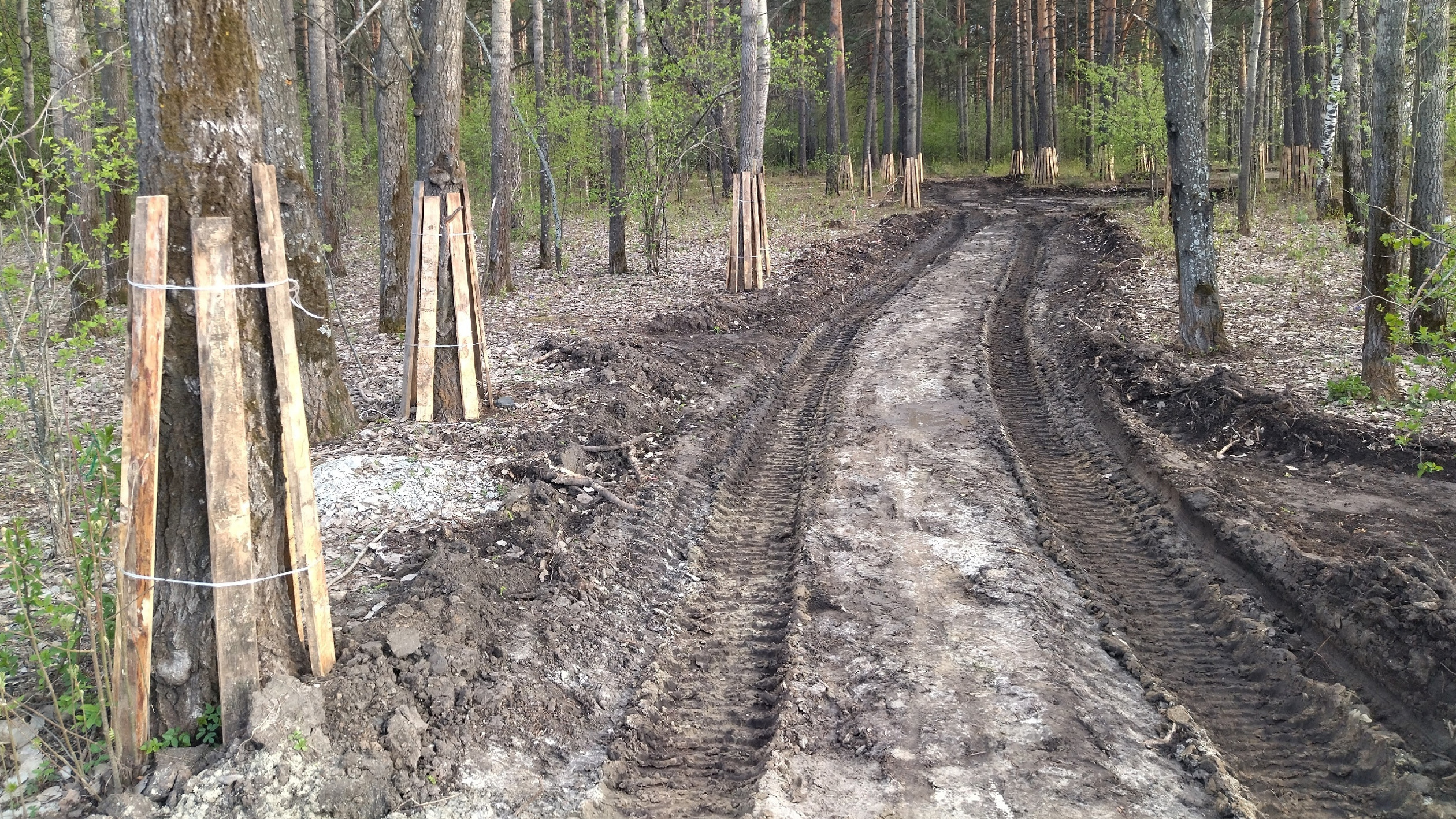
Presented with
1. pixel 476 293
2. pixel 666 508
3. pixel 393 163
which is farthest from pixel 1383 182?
pixel 393 163

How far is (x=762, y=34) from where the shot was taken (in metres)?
15.6

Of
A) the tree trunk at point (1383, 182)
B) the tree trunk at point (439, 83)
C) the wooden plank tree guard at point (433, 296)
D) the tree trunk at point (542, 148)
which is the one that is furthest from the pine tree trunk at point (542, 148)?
the tree trunk at point (1383, 182)

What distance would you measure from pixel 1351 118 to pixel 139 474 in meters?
15.5

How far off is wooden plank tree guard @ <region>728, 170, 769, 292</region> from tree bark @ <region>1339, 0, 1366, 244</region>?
7.71 metres

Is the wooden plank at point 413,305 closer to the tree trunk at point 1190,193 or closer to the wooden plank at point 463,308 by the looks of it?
the wooden plank at point 463,308

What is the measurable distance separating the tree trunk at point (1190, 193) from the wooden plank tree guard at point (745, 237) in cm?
620

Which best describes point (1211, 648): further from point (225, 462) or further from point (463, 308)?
point (463, 308)

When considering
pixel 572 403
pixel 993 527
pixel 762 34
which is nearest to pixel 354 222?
pixel 762 34

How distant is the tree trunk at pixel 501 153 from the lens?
45.1 feet

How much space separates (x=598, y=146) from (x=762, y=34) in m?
6.80

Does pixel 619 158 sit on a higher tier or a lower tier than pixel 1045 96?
lower

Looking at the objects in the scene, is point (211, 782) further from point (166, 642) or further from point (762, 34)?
point (762, 34)

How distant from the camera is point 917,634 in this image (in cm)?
503

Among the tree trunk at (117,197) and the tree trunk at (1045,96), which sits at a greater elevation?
the tree trunk at (1045,96)
